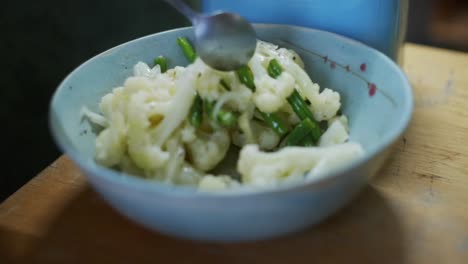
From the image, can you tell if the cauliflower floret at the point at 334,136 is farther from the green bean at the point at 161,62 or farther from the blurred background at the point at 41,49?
the blurred background at the point at 41,49

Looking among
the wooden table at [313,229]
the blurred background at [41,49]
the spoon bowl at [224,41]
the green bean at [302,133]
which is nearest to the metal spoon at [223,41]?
the spoon bowl at [224,41]

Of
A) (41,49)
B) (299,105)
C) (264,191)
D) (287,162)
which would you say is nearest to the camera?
(264,191)

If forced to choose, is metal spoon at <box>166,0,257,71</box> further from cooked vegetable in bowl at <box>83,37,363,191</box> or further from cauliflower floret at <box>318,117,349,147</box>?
cauliflower floret at <box>318,117,349,147</box>

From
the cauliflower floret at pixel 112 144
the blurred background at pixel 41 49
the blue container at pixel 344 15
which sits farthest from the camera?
the blurred background at pixel 41 49

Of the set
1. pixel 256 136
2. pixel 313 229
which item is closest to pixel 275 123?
pixel 256 136

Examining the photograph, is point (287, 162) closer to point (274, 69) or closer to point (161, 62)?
point (274, 69)

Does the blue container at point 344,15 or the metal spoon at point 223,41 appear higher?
the metal spoon at point 223,41

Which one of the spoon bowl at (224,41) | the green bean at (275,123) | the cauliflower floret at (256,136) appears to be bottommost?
the cauliflower floret at (256,136)

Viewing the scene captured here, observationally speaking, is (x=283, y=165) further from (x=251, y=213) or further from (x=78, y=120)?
(x=78, y=120)
